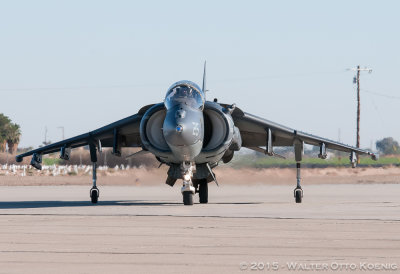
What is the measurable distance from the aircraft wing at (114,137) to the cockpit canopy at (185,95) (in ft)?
6.18

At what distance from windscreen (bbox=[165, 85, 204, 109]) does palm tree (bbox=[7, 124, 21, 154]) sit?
7577cm

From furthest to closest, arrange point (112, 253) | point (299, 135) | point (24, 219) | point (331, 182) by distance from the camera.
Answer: point (331, 182), point (299, 135), point (24, 219), point (112, 253)

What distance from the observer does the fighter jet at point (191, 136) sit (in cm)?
2008

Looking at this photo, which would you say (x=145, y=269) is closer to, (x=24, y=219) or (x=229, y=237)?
(x=229, y=237)

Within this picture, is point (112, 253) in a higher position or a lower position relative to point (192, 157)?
lower

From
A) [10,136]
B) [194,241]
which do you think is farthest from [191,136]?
[10,136]

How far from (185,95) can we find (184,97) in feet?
0.32

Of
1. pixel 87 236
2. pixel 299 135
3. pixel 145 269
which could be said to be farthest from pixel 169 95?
pixel 145 269

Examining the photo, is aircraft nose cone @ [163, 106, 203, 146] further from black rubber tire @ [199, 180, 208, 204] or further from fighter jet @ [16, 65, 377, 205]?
black rubber tire @ [199, 180, 208, 204]

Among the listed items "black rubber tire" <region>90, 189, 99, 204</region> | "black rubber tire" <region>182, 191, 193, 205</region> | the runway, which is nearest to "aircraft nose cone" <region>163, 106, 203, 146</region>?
"black rubber tire" <region>182, 191, 193, 205</region>

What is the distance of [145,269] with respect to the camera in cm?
898

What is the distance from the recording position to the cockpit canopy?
2052 centimetres

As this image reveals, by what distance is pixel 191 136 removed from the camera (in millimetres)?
19766

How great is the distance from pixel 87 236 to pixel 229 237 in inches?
85.8
